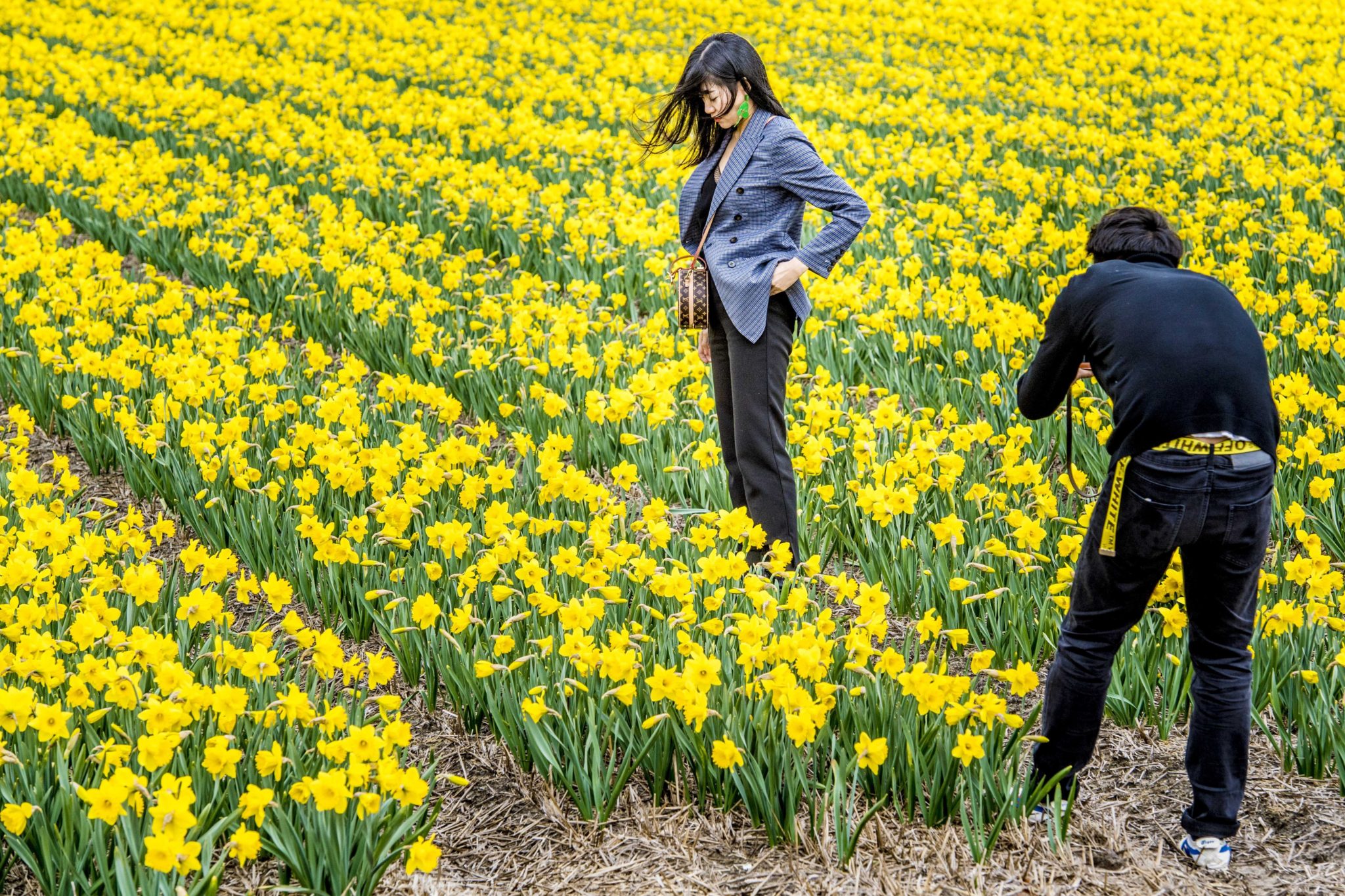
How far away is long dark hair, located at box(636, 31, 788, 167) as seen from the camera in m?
3.72

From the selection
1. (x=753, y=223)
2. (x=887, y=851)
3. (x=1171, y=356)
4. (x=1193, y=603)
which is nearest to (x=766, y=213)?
(x=753, y=223)

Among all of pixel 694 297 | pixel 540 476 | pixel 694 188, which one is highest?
pixel 694 188

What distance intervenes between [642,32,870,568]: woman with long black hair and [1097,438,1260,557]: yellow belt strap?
4.38 feet

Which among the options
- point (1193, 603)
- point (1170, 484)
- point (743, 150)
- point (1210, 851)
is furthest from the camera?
point (743, 150)

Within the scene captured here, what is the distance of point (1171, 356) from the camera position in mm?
2625

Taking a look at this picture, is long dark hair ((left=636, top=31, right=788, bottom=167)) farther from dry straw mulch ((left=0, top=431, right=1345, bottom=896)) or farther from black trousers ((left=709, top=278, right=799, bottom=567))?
dry straw mulch ((left=0, top=431, right=1345, bottom=896))

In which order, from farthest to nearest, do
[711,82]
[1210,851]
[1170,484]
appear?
[711,82] → [1210,851] → [1170,484]

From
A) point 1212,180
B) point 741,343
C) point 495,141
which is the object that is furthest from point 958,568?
point 495,141

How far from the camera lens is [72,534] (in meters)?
3.97

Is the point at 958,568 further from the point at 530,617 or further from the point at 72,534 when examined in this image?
the point at 72,534

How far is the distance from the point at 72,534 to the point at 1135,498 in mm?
3322

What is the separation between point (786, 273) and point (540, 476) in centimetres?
127

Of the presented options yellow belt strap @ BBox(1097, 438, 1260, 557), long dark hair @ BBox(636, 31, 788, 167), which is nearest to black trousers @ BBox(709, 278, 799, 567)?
long dark hair @ BBox(636, 31, 788, 167)

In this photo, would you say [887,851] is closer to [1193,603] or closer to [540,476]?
[1193,603]
